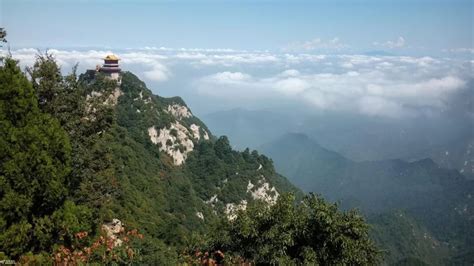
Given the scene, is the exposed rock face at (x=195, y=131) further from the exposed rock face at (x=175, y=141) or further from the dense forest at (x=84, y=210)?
the dense forest at (x=84, y=210)

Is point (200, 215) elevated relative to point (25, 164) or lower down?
lower down

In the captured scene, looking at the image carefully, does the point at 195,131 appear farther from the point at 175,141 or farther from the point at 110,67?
the point at 110,67

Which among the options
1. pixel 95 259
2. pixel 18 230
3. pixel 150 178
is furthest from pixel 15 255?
pixel 150 178

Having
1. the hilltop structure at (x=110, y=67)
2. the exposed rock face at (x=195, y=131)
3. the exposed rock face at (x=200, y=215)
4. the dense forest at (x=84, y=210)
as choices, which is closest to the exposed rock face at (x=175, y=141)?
the exposed rock face at (x=195, y=131)

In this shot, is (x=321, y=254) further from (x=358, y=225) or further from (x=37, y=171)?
(x=37, y=171)

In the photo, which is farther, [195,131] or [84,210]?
[195,131]

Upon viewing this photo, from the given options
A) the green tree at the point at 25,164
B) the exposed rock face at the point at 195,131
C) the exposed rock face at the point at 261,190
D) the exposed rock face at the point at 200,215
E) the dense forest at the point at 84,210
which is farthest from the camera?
the exposed rock face at the point at 195,131

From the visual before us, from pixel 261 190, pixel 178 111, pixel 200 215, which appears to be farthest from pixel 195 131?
pixel 200 215
